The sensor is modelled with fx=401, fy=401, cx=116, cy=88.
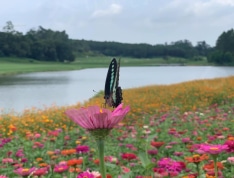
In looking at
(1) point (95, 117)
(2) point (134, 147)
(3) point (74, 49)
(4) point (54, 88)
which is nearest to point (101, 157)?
(1) point (95, 117)

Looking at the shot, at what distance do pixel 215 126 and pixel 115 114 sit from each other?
3837mm

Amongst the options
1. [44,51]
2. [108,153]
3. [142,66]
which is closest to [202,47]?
[142,66]

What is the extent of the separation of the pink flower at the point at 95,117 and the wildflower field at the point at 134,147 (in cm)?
1

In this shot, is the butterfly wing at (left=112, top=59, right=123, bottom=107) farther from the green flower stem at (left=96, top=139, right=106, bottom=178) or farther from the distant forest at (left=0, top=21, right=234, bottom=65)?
the distant forest at (left=0, top=21, right=234, bottom=65)

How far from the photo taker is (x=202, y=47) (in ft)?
266

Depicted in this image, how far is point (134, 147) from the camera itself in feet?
10.5

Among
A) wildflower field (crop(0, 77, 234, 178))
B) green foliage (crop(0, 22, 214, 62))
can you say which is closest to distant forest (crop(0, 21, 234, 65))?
green foliage (crop(0, 22, 214, 62))

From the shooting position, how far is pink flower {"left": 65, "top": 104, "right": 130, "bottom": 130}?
65 centimetres

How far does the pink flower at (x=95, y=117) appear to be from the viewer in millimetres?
649

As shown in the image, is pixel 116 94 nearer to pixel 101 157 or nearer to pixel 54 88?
pixel 101 157

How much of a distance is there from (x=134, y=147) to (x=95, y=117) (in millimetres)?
2577

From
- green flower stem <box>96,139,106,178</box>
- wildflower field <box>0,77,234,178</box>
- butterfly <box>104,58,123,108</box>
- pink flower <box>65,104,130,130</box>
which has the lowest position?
wildflower field <box>0,77,234,178</box>

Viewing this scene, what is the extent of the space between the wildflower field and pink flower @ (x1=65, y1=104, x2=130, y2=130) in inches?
0.5

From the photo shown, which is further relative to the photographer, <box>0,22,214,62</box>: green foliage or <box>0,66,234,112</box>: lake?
<box>0,22,214,62</box>: green foliage
